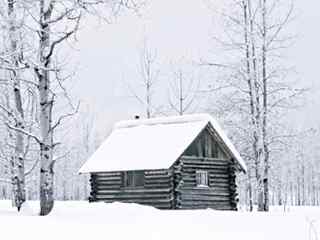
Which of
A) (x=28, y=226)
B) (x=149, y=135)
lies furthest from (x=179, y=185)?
(x=28, y=226)

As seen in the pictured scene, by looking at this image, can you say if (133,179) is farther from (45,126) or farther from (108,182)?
(45,126)

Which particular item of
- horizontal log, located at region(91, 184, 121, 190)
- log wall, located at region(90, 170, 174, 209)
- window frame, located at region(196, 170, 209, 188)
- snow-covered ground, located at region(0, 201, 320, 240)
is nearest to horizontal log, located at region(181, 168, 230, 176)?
window frame, located at region(196, 170, 209, 188)

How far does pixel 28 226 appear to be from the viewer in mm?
12383

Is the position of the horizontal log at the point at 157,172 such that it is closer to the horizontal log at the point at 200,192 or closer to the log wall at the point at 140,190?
the log wall at the point at 140,190

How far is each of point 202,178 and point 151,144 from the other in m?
3.31

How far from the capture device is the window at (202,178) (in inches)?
1254

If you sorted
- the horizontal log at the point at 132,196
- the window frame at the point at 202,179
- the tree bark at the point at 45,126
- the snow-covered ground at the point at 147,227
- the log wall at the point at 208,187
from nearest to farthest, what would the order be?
the snow-covered ground at the point at 147,227 < the tree bark at the point at 45,126 < the horizontal log at the point at 132,196 < the log wall at the point at 208,187 < the window frame at the point at 202,179

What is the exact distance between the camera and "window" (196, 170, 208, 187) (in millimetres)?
31864

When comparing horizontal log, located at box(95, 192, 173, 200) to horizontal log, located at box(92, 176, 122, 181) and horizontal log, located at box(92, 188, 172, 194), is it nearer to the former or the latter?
horizontal log, located at box(92, 188, 172, 194)

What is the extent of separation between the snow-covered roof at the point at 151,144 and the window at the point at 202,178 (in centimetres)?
186

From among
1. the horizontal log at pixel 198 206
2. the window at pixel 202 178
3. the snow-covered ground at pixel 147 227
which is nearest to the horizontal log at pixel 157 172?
the horizontal log at pixel 198 206

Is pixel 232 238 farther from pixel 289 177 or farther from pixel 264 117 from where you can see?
pixel 289 177

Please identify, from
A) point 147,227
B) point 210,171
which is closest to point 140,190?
point 210,171

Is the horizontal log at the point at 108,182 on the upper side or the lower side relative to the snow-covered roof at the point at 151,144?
lower
